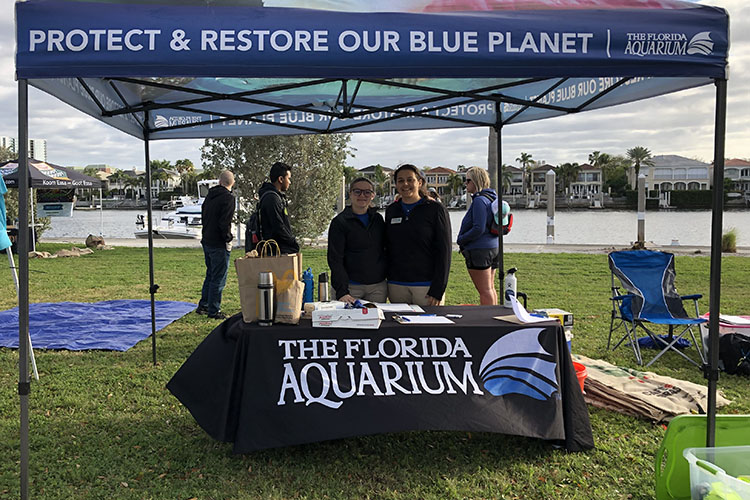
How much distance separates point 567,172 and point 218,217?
89.3 m

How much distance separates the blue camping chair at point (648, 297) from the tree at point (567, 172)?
3463 inches

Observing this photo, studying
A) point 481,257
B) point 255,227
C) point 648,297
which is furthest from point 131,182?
point 648,297

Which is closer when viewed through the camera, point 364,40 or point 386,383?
point 364,40

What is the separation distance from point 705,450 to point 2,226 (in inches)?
185

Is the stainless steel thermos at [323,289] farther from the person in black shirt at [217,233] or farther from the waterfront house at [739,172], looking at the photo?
the waterfront house at [739,172]

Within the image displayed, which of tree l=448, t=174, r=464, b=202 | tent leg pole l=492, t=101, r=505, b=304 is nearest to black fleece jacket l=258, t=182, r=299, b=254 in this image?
tent leg pole l=492, t=101, r=505, b=304

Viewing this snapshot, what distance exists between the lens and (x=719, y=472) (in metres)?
2.29

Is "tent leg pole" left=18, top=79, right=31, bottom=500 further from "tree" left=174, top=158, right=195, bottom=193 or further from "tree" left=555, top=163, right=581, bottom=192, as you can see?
"tree" left=555, top=163, right=581, bottom=192

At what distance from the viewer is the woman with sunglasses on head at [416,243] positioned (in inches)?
149

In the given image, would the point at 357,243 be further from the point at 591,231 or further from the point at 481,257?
the point at 591,231

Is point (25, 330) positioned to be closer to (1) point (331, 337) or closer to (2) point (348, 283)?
(1) point (331, 337)

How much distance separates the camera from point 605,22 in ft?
8.01

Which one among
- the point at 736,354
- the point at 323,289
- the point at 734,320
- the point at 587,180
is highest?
the point at 587,180

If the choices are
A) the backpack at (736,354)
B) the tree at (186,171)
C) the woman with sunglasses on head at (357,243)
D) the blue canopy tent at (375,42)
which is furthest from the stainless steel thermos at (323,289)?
the tree at (186,171)
